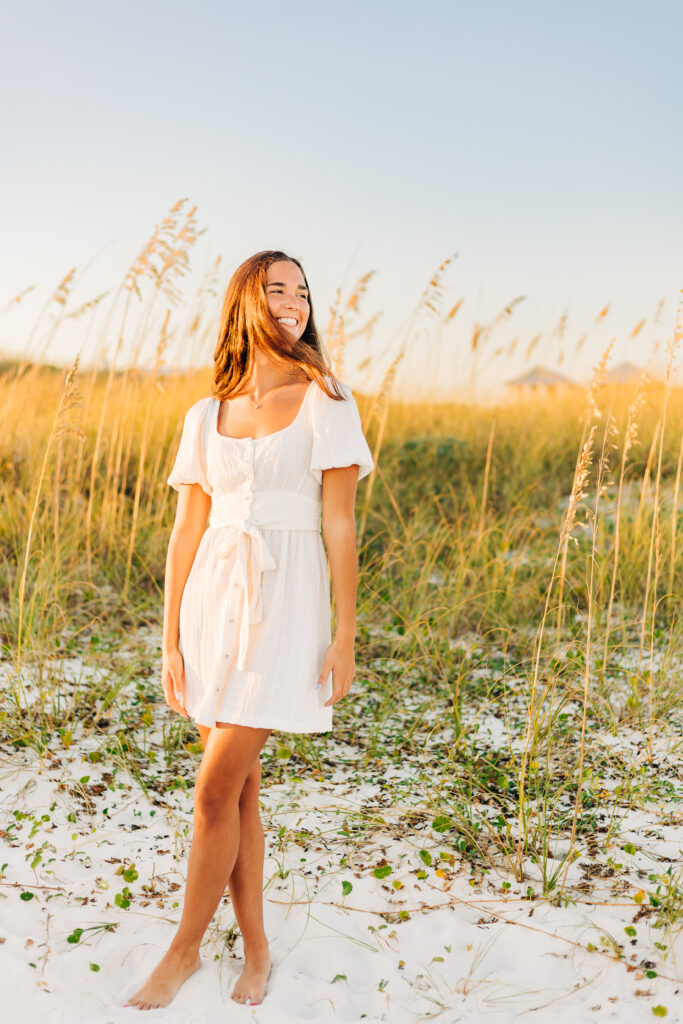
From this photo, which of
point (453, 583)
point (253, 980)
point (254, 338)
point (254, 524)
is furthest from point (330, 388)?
point (453, 583)

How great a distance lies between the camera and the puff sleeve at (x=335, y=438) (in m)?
1.87

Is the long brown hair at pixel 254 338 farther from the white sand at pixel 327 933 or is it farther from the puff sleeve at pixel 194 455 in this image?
the white sand at pixel 327 933

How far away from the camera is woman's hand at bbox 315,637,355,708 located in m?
1.89

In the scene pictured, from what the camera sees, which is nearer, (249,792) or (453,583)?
(249,792)

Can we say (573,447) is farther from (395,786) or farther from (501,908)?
(501,908)

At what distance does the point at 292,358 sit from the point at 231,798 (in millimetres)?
1058

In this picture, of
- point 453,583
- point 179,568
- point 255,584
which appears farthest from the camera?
point 453,583

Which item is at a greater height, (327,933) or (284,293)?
(284,293)

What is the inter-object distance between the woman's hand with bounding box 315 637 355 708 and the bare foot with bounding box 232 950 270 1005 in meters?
0.71

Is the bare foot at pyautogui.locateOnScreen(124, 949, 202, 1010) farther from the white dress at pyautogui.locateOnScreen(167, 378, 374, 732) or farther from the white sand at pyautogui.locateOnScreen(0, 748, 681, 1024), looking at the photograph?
the white dress at pyautogui.locateOnScreen(167, 378, 374, 732)

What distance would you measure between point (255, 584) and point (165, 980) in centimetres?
101

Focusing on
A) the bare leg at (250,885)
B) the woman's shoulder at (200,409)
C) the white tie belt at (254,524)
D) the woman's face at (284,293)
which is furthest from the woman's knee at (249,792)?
the woman's face at (284,293)

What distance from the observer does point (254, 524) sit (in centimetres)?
193

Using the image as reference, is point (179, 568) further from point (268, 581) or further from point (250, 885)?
point (250, 885)
